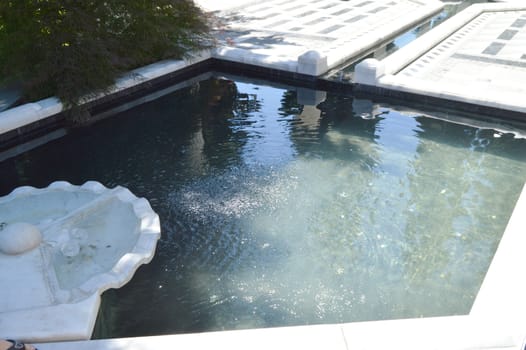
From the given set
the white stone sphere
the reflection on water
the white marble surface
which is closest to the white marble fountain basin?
the white stone sphere

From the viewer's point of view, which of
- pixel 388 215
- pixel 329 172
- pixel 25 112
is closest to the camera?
pixel 388 215

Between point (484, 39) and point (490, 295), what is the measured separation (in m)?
11.4

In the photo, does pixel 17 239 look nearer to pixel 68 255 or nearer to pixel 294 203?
pixel 68 255

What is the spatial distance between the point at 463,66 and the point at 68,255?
32.3 ft

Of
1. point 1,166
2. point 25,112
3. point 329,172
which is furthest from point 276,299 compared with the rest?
point 25,112

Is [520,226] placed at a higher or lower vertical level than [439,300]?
higher

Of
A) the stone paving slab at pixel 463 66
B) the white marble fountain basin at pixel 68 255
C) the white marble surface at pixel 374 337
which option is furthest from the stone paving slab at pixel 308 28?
the white marble surface at pixel 374 337

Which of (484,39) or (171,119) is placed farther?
(484,39)

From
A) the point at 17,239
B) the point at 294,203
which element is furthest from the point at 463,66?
the point at 17,239

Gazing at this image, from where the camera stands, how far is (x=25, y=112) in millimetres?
8914

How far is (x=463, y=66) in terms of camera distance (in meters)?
11.9

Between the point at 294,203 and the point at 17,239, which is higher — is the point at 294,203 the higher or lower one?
the lower one

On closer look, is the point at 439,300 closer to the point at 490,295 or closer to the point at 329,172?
the point at 490,295

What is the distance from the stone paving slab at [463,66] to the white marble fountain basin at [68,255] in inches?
246
